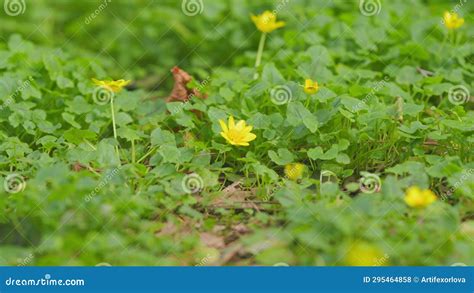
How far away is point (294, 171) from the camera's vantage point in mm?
3799

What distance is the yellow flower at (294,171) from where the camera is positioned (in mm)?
3777

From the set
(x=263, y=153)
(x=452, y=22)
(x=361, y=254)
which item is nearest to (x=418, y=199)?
(x=361, y=254)

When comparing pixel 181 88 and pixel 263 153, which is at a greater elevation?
pixel 181 88

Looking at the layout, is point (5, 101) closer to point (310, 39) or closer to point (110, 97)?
point (110, 97)

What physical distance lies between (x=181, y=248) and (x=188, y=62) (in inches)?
118

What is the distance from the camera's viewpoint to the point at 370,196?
10.6 feet

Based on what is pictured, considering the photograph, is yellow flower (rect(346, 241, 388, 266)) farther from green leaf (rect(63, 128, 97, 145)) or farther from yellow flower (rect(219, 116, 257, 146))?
green leaf (rect(63, 128, 97, 145))

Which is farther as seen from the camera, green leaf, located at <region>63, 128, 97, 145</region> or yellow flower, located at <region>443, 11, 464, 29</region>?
yellow flower, located at <region>443, 11, 464, 29</region>

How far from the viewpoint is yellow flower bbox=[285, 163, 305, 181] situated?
12.4 ft

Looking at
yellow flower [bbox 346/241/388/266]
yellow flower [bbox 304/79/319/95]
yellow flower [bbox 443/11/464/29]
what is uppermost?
yellow flower [bbox 443/11/464/29]

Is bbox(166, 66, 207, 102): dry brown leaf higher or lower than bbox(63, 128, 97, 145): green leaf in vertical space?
higher

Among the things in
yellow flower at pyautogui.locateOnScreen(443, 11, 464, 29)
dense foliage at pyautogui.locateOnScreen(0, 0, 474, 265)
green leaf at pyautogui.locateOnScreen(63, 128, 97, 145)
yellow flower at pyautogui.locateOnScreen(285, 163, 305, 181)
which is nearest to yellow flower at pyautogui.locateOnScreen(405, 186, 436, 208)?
dense foliage at pyautogui.locateOnScreen(0, 0, 474, 265)

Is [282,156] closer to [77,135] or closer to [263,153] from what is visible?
[263,153]

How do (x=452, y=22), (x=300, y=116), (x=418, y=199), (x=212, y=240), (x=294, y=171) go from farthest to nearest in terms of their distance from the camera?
(x=452, y=22)
(x=300, y=116)
(x=294, y=171)
(x=212, y=240)
(x=418, y=199)
